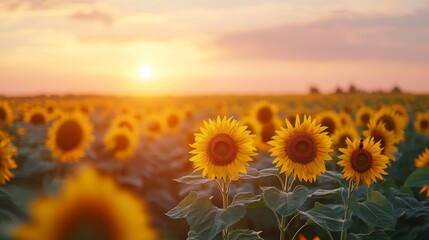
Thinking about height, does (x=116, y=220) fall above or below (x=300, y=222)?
above

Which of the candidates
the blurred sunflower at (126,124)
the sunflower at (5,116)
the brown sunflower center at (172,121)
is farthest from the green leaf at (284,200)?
the brown sunflower center at (172,121)

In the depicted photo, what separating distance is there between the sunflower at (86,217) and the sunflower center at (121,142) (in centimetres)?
960

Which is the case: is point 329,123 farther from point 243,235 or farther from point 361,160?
point 243,235

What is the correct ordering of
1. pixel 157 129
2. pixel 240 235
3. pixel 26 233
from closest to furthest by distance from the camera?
pixel 26 233, pixel 240 235, pixel 157 129

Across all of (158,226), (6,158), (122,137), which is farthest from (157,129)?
(6,158)

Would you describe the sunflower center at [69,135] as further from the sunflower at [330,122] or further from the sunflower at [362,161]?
the sunflower at [362,161]

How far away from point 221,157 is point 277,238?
3.17 metres

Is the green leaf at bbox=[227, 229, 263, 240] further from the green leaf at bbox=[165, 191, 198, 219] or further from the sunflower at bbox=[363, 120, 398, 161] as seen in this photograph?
the sunflower at bbox=[363, 120, 398, 161]

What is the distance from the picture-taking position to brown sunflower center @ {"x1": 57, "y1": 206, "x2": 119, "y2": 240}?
2.68 feet

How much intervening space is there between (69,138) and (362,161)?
6317 mm

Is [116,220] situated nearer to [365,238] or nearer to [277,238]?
[365,238]

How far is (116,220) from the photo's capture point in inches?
32.5

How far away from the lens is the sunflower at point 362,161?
3.92 metres

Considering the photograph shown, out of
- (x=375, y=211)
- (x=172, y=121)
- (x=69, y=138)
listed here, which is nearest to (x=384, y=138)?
(x=375, y=211)
